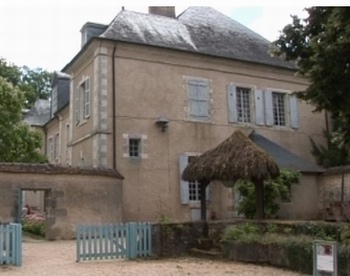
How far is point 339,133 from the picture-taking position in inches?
441

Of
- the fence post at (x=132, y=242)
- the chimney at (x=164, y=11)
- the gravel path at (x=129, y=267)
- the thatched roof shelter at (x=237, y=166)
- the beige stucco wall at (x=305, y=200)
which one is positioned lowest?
the gravel path at (x=129, y=267)

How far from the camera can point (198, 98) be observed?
19906 millimetres

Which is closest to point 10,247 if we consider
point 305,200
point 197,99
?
point 197,99

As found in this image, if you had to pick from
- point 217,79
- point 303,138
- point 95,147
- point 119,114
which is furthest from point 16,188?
point 303,138

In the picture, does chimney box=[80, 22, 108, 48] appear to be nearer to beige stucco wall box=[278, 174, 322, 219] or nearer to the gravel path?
beige stucco wall box=[278, 174, 322, 219]

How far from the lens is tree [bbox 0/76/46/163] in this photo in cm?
2270

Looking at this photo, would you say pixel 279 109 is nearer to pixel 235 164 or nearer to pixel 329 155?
pixel 329 155

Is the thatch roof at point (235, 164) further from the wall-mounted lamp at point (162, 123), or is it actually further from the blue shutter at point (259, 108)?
the blue shutter at point (259, 108)

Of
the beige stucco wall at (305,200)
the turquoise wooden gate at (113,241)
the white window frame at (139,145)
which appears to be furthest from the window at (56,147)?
the turquoise wooden gate at (113,241)

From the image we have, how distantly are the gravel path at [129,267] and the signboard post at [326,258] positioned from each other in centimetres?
270

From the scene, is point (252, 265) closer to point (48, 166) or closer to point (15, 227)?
point (15, 227)

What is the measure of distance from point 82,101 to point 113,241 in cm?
1070

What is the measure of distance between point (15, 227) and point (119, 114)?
8683mm

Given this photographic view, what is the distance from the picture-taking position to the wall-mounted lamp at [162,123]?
18.7m
